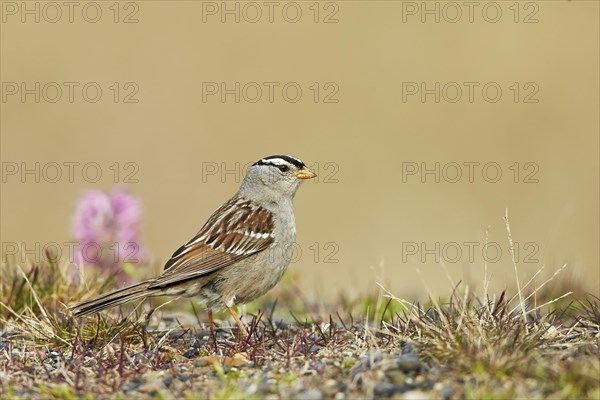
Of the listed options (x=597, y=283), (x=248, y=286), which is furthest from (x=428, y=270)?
(x=248, y=286)

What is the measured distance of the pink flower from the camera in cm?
1014

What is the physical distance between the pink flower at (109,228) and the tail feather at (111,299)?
2257 millimetres

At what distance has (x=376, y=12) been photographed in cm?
2306

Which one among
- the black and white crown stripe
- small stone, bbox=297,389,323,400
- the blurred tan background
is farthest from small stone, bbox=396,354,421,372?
the blurred tan background

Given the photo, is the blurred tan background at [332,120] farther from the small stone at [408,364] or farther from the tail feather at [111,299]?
the small stone at [408,364]

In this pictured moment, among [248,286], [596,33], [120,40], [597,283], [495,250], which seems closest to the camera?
[248,286]

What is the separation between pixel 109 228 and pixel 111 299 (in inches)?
107

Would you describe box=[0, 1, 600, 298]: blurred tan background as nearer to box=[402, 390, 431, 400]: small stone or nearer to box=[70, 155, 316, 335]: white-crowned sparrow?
box=[70, 155, 316, 335]: white-crowned sparrow

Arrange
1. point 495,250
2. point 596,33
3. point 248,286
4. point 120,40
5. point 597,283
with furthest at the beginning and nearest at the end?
point 120,40 < point 596,33 < point 495,250 < point 597,283 < point 248,286

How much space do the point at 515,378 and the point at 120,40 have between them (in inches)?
704

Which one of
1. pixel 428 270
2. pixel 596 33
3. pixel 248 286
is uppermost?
pixel 596 33

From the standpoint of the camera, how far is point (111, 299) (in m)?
7.63

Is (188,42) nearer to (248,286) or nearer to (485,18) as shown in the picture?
(485,18)

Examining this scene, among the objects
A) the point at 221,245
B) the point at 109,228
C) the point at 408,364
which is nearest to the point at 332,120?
the point at 109,228
